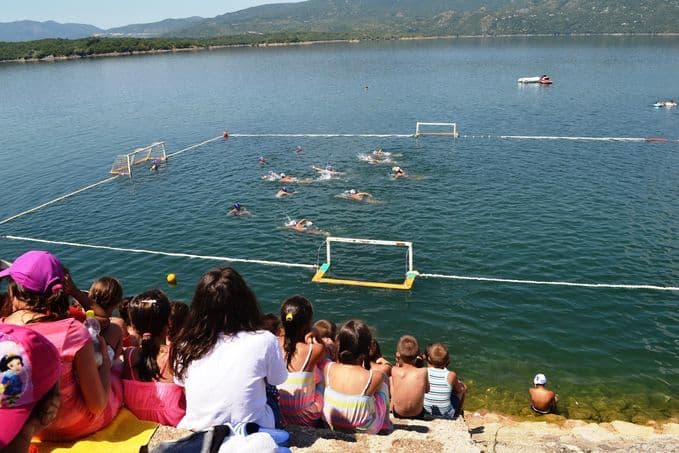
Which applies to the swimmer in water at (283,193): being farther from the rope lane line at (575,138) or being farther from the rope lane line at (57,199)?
the rope lane line at (575,138)

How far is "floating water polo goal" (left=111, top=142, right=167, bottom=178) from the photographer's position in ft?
123

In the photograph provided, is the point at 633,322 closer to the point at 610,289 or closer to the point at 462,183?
the point at 610,289

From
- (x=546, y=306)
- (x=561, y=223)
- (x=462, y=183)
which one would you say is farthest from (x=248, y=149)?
(x=546, y=306)

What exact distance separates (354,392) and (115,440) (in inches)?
127

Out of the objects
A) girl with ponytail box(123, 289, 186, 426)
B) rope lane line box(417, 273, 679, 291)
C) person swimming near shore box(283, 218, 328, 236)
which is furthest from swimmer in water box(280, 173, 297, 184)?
girl with ponytail box(123, 289, 186, 426)

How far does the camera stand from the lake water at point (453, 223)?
51.7 feet

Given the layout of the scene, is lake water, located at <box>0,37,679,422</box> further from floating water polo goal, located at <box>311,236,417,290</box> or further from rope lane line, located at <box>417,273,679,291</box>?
floating water polo goal, located at <box>311,236,417,290</box>

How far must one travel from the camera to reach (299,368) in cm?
729

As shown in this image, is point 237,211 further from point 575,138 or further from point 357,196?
point 575,138

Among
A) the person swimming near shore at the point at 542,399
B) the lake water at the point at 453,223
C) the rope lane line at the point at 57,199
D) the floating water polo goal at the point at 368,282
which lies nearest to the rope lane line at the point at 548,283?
the lake water at the point at 453,223

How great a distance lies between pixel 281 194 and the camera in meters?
30.0

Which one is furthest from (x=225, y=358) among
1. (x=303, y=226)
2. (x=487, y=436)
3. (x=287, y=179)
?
(x=287, y=179)

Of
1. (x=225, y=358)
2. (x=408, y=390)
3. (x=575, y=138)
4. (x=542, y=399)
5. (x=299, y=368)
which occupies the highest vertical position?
(x=225, y=358)

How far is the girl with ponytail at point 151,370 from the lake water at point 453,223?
31.6 ft
